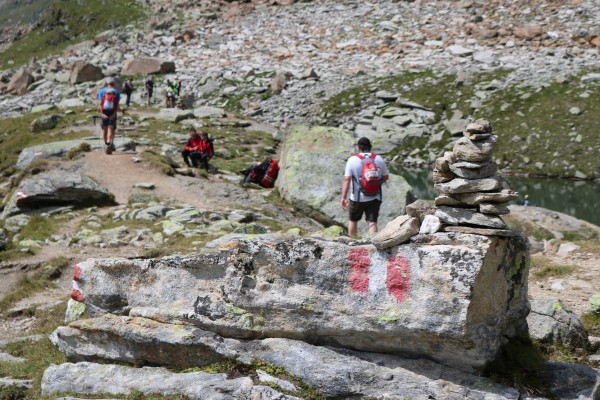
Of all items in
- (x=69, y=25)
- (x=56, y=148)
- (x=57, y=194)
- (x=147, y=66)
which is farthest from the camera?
(x=69, y=25)

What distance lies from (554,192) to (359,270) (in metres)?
39.2

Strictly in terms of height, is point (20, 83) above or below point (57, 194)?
below

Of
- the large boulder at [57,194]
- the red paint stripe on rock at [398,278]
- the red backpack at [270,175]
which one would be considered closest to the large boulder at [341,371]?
the red paint stripe on rock at [398,278]

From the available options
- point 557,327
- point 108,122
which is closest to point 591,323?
point 557,327

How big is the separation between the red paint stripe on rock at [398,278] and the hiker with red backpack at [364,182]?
7200mm

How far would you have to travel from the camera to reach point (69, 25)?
113 m

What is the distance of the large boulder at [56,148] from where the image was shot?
3394cm

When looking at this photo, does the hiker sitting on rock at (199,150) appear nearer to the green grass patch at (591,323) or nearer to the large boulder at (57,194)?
the large boulder at (57,194)

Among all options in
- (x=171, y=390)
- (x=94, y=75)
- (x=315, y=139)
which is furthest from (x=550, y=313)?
(x=94, y=75)

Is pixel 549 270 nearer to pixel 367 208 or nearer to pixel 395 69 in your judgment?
pixel 367 208

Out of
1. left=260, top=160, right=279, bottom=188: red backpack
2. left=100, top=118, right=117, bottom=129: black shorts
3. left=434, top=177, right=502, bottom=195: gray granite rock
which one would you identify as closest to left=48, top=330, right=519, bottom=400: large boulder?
left=434, top=177, right=502, bottom=195: gray granite rock

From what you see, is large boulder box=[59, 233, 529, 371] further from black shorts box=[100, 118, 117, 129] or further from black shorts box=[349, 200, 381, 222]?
black shorts box=[100, 118, 117, 129]

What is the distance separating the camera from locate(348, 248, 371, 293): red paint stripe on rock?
10.2m

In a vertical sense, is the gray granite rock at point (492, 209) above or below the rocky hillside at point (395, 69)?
above
